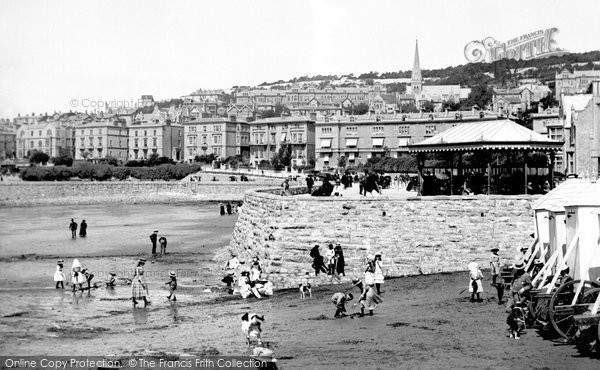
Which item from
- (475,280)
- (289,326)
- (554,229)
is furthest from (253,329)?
(554,229)

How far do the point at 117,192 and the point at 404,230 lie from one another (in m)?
73.4

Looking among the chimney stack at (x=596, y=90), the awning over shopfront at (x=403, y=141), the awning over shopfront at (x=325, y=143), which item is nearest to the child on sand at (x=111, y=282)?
the chimney stack at (x=596, y=90)

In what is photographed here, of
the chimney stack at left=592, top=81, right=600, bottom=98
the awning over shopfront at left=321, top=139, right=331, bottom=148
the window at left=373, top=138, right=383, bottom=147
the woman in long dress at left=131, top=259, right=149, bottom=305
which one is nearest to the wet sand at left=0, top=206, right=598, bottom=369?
the woman in long dress at left=131, top=259, right=149, bottom=305

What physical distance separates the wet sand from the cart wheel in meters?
0.33

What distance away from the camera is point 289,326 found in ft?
60.6

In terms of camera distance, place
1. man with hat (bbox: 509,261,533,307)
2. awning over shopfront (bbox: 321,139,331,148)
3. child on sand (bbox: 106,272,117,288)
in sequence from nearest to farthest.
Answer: man with hat (bbox: 509,261,533,307)
child on sand (bbox: 106,272,117,288)
awning over shopfront (bbox: 321,139,331,148)

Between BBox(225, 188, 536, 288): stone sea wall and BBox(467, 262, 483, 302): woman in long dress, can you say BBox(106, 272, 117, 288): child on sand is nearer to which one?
BBox(225, 188, 536, 288): stone sea wall

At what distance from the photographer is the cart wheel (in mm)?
14945

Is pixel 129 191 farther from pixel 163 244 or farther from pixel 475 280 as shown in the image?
pixel 475 280

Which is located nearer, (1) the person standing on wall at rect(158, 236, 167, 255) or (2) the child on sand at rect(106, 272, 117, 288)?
(2) the child on sand at rect(106, 272, 117, 288)

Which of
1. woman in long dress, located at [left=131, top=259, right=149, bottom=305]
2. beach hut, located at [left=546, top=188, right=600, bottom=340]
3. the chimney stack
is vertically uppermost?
the chimney stack

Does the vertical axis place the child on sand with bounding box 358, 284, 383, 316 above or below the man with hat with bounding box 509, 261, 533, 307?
below

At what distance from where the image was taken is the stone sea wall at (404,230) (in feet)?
85.3

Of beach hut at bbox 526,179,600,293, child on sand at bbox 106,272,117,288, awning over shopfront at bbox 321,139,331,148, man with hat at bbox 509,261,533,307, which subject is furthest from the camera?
awning over shopfront at bbox 321,139,331,148
